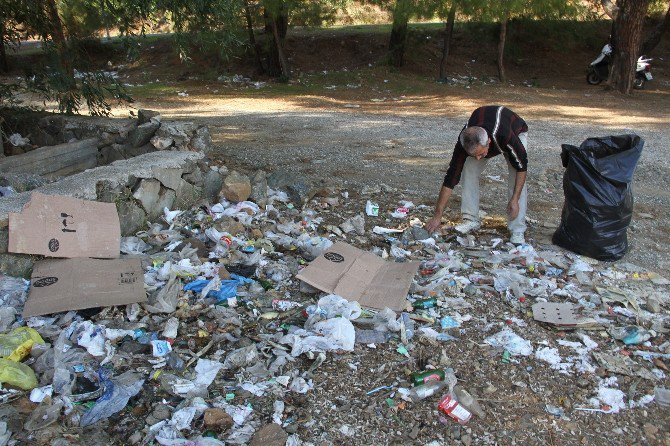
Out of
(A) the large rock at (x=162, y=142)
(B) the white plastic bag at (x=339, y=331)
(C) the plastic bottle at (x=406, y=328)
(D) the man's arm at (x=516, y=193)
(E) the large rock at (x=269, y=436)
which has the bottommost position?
(E) the large rock at (x=269, y=436)

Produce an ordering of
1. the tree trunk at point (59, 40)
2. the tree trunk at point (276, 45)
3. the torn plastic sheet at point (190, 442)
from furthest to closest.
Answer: the tree trunk at point (276, 45), the tree trunk at point (59, 40), the torn plastic sheet at point (190, 442)

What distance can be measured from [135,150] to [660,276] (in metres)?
4.75

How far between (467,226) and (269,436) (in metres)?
2.96

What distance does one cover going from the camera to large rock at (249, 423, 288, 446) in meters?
2.51

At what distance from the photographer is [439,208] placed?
4680mm

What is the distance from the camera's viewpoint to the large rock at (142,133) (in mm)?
5613

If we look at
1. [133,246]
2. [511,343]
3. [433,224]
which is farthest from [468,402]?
[133,246]

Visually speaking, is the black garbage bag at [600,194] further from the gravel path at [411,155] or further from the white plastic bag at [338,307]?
the white plastic bag at [338,307]

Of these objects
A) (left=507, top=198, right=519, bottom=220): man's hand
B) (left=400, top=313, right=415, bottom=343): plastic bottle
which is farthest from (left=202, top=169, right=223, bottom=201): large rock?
(left=507, top=198, right=519, bottom=220): man's hand

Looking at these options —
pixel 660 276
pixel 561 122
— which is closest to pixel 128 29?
pixel 660 276

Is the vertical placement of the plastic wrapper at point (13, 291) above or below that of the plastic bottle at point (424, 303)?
above

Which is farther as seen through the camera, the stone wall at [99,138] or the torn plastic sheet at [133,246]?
the stone wall at [99,138]

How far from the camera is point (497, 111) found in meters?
4.24

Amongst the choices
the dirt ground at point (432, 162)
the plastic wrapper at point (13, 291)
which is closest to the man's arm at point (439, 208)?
the dirt ground at point (432, 162)
